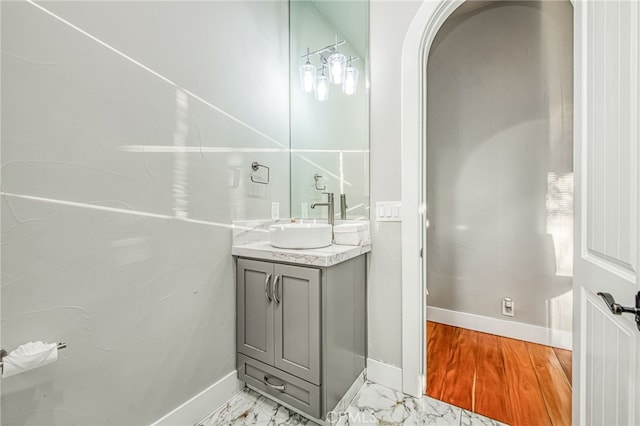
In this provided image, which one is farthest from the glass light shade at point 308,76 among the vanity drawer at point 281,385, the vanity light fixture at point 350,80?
the vanity drawer at point 281,385

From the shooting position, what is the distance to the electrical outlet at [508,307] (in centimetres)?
243

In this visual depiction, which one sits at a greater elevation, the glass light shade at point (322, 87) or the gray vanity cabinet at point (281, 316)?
the glass light shade at point (322, 87)

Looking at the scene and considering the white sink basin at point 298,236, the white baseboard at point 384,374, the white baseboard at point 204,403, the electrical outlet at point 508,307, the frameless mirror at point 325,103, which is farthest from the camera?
the electrical outlet at point 508,307

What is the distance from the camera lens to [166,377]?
4.49ft

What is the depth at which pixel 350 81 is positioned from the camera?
6.79 ft

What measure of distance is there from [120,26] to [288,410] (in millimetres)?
2044

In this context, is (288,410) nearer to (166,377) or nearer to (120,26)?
(166,377)

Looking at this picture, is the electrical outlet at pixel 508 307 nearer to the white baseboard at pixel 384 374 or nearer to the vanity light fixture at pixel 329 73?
the white baseboard at pixel 384 374

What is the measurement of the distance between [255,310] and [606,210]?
1.60m

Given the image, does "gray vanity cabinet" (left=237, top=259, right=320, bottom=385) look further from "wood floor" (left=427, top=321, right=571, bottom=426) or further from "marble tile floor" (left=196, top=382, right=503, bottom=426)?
"wood floor" (left=427, top=321, right=571, bottom=426)

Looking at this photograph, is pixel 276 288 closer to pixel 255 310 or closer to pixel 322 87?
pixel 255 310

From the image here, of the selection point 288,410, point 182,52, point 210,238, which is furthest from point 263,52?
point 288,410

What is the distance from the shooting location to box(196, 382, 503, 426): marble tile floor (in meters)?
1.49

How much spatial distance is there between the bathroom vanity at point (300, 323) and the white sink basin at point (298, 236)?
1.9 inches
